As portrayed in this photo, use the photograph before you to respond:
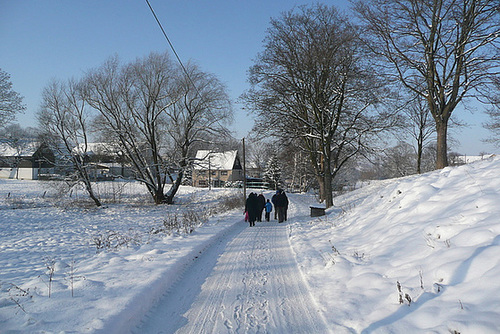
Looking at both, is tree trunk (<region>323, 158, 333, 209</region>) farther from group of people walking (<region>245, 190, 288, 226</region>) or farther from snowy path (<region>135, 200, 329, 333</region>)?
snowy path (<region>135, 200, 329, 333</region>)

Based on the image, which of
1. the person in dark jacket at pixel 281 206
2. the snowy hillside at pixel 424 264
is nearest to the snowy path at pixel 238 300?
the snowy hillside at pixel 424 264

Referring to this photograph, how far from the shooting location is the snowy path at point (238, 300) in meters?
3.71

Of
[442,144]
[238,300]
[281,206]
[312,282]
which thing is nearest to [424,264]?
[312,282]

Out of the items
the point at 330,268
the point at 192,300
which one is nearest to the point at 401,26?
the point at 330,268

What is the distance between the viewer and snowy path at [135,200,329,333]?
3711 millimetres

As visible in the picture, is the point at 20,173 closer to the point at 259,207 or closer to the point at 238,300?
the point at 259,207

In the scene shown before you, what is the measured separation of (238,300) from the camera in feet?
14.6

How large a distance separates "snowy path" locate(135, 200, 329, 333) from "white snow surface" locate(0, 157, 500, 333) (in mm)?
19

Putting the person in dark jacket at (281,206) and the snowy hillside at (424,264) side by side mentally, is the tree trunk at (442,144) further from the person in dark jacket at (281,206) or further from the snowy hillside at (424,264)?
the person in dark jacket at (281,206)

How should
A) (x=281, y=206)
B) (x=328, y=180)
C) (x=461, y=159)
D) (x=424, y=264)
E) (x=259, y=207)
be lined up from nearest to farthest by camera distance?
1. (x=424, y=264)
2. (x=259, y=207)
3. (x=281, y=206)
4. (x=328, y=180)
5. (x=461, y=159)

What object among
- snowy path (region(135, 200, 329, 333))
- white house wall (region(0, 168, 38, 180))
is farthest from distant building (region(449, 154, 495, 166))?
white house wall (region(0, 168, 38, 180))

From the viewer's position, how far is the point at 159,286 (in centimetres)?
482

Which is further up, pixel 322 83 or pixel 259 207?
pixel 322 83

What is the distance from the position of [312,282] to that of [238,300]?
58.6 inches
